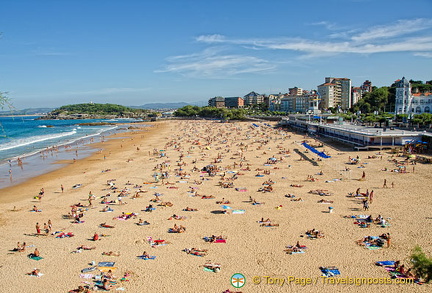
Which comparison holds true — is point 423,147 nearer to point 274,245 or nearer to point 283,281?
→ point 274,245

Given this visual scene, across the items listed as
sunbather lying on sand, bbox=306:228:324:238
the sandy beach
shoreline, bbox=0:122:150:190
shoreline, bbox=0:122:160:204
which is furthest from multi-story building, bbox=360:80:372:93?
sunbather lying on sand, bbox=306:228:324:238

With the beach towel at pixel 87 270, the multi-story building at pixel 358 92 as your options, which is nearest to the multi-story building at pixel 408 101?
the multi-story building at pixel 358 92

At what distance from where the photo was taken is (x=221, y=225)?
49.9ft

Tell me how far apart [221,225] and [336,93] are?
10560 cm

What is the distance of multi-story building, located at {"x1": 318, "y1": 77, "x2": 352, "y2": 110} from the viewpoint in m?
106

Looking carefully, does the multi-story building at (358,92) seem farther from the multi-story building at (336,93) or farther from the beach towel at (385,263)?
the beach towel at (385,263)

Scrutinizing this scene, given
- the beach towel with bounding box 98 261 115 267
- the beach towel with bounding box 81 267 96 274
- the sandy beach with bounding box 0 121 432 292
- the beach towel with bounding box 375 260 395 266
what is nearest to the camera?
the sandy beach with bounding box 0 121 432 292

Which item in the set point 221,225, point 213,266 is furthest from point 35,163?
point 213,266

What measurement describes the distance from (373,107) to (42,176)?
76.0m

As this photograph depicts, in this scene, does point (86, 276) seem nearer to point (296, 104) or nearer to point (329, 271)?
point (329, 271)

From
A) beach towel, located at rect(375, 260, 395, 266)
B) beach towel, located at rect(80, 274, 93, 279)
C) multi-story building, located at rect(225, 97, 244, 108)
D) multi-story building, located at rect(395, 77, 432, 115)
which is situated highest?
multi-story building, located at rect(225, 97, 244, 108)

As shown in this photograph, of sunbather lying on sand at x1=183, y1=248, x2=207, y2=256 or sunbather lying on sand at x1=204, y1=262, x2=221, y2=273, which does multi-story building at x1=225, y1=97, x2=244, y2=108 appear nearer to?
sunbather lying on sand at x1=183, y1=248, x2=207, y2=256

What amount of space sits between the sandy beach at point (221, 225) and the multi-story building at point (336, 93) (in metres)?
82.6

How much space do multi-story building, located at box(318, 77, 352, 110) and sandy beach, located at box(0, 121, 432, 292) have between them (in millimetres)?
82627
